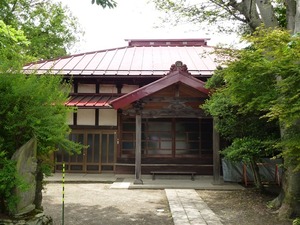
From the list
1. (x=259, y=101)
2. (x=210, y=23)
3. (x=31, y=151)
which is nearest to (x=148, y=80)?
(x=210, y=23)

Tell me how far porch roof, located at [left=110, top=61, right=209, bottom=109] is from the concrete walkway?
369cm

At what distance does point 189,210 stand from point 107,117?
24.1 feet

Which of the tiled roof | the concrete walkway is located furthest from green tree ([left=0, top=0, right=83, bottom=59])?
the concrete walkway

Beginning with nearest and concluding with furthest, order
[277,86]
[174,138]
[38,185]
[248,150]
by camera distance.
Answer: [38,185] < [277,86] < [248,150] < [174,138]

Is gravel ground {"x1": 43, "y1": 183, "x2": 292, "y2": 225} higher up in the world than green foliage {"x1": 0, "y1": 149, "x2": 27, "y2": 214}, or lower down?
lower down

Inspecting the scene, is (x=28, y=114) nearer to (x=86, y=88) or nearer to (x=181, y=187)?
(x=181, y=187)

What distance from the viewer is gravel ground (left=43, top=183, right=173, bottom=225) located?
673 cm

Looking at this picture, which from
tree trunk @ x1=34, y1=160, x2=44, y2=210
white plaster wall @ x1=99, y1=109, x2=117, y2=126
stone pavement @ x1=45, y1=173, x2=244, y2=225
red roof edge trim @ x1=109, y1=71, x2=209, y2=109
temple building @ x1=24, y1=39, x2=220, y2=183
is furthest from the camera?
white plaster wall @ x1=99, y1=109, x2=117, y2=126

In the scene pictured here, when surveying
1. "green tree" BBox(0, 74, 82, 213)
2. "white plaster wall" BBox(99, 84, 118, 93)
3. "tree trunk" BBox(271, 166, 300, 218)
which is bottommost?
"tree trunk" BBox(271, 166, 300, 218)

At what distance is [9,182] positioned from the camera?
4754 millimetres

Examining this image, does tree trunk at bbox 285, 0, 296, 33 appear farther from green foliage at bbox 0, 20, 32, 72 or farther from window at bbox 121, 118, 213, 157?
green foliage at bbox 0, 20, 32, 72

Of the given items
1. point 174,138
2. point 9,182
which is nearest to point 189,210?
point 9,182

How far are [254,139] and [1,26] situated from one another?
7247 mm

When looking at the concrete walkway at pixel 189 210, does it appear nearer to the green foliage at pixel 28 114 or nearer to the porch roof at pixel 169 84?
the green foliage at pixel 28 114
